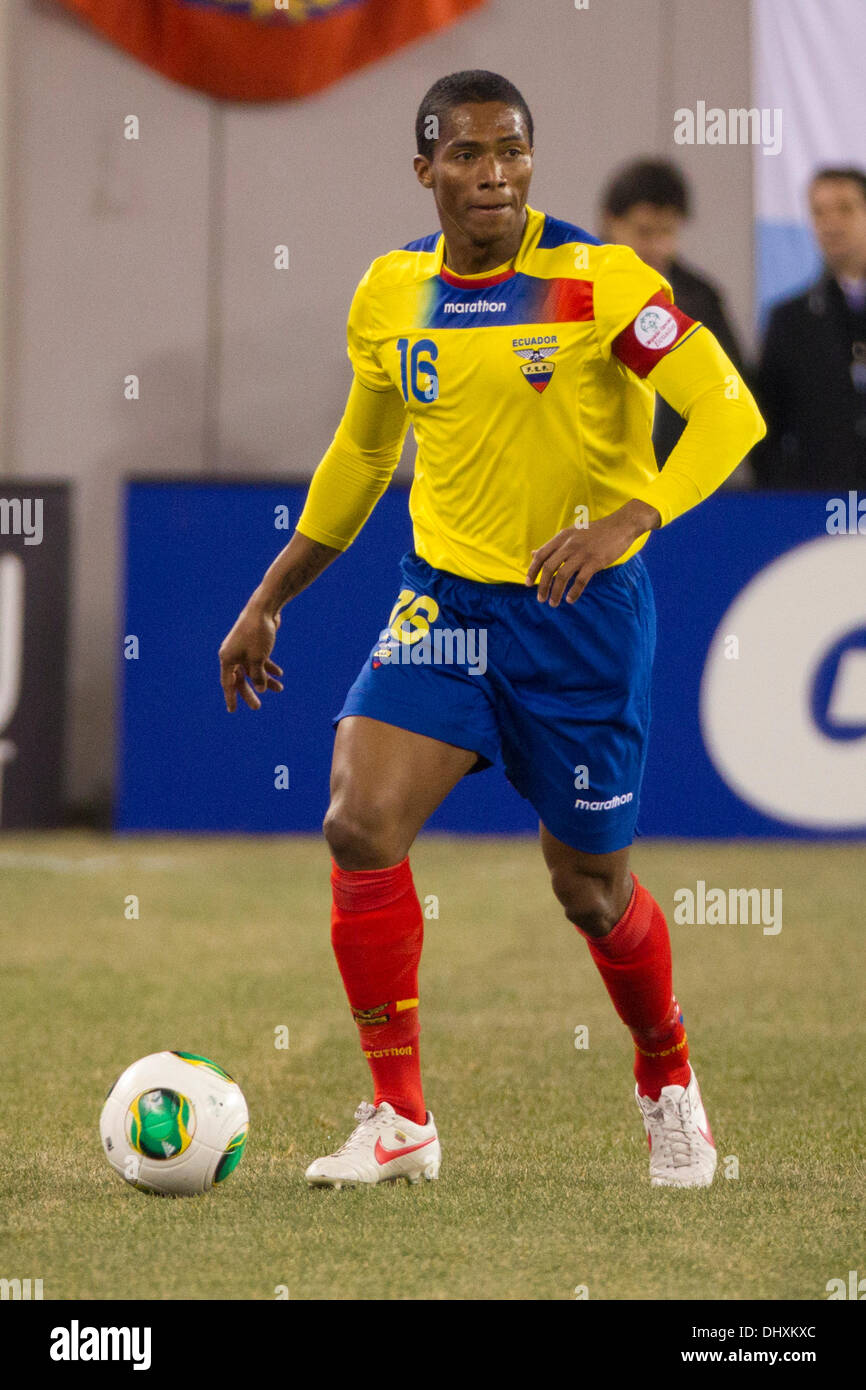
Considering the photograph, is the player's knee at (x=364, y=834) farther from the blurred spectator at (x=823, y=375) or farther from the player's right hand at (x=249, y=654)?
the blurred spectator at (x=823, y=375)

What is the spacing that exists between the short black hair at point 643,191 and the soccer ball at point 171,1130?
6007 millimetres

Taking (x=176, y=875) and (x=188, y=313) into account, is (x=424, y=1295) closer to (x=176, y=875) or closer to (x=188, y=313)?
(x=176, y=875)

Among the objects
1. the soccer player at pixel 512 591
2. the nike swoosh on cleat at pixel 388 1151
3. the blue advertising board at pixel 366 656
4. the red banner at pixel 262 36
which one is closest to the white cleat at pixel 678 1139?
the soccer player at pixel 512 591

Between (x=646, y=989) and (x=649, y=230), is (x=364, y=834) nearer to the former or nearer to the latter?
(x=646, y=989)

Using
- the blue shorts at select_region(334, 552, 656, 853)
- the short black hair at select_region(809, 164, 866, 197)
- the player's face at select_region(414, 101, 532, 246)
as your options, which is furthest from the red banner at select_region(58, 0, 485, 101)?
the blue shorts at select_region(334, 552, 656, 853)

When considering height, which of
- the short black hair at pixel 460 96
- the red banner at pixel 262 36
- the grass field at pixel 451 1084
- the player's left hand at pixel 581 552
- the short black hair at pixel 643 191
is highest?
the red banner at pixel 262 36

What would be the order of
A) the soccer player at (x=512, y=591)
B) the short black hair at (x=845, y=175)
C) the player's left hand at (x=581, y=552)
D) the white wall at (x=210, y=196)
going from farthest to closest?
the white wall at (x=210, y=196) < the short black hair at (x=845, y=175) < the soccer player at (x=512, y=591) < the player's left hand at (x=581, y=552)

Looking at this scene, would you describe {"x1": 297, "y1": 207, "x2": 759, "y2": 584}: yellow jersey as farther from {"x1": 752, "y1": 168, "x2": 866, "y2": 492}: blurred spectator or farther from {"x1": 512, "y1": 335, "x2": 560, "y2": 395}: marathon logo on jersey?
{"x1": 752, "y1": 168, "x2": 866, "y2": 492}: blurred spectator

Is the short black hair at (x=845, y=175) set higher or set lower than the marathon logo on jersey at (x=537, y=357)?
higher

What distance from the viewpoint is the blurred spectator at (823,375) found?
8.70 metres

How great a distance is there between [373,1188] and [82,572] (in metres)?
7.30

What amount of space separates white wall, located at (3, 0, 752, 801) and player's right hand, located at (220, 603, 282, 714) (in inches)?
258

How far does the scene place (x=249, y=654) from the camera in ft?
11.7
